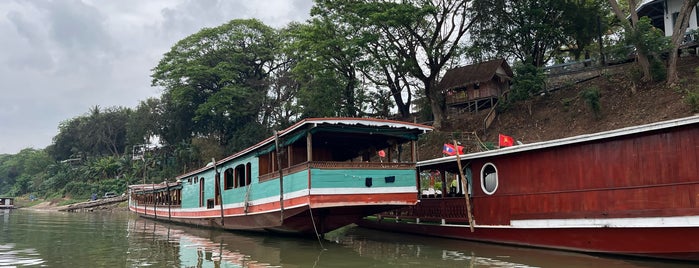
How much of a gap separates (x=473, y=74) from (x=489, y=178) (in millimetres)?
18290

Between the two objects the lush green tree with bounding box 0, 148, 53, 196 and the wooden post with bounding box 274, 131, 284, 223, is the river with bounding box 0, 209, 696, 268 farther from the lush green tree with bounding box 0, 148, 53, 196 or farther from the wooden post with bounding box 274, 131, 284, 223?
the lush green tree with bounding box 0, 148, 53, 196

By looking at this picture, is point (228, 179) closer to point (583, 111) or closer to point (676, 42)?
point (583, 111)

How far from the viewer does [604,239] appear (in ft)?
29.3

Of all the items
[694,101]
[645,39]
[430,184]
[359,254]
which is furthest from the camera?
[645,39]

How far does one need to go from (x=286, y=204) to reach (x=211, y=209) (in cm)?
602

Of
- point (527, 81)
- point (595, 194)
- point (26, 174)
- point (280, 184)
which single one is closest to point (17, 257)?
point (280, 184)

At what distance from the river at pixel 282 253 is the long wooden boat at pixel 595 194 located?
1.04 feet

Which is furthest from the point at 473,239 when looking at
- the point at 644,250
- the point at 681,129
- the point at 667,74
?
the point at 667,74

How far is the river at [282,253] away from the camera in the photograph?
898 cm

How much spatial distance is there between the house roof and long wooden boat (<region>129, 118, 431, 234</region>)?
633 inches

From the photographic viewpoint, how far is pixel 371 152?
14.0 m

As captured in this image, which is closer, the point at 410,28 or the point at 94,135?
the point at 410,28

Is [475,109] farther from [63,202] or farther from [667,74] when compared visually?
[63,202]

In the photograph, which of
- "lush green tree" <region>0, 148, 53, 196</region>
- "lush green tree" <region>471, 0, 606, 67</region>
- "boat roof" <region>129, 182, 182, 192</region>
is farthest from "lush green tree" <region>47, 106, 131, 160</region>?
"lush green tree" <region>471, 0, 606, 67</region>
